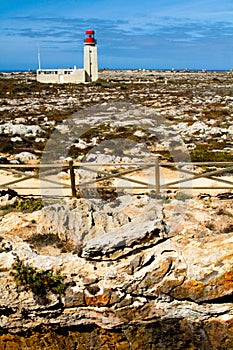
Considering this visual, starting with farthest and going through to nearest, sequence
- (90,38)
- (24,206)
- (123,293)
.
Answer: (90,38)
(24,206)
(123,293)

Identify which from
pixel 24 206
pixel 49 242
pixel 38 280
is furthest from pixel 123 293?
pixel 24 206

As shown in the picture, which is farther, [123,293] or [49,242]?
[49,242]

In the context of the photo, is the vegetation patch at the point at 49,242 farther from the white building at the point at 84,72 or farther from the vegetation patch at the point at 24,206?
the white building at the point at 84,72

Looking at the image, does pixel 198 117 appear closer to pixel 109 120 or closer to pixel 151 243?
pixel 109 120

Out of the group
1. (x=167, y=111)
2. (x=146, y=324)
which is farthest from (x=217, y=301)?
(x=167, y=111)

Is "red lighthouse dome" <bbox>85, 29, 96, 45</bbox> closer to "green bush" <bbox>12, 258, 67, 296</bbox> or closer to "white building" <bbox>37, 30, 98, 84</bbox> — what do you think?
"white building" <bbox>37, 30, 98, 84</bbox>

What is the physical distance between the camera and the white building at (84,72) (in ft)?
283

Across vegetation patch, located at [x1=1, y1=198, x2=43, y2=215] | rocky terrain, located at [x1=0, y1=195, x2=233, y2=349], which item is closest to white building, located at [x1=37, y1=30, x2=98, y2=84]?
vegetation patch, located at [x1=1, y1=198, x2=43, y2=215]

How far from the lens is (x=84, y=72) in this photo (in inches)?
3482

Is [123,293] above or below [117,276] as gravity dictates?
below

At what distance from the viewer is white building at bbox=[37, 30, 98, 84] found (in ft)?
283

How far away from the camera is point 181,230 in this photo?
11820 mm

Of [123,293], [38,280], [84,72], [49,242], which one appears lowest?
[123,293]

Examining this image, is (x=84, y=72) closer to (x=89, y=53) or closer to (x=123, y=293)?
(x=89, y=53)
